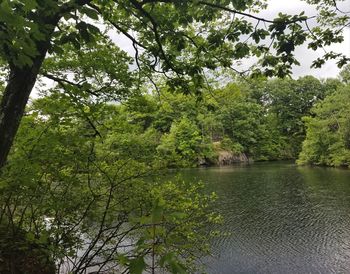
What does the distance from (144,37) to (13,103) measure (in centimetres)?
196

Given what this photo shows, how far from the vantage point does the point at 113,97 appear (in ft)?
16.3

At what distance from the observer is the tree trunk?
228 cm

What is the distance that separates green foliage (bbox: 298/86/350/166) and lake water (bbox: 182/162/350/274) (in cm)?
1392

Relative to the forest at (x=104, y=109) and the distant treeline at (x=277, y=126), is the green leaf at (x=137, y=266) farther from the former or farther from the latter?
the distant treeline at (x=277, y=126)

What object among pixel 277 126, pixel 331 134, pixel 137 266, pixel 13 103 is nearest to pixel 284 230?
pixel 13 103

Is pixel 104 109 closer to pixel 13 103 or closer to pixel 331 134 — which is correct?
pixel 13 103

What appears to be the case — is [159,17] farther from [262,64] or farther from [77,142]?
[77,142]

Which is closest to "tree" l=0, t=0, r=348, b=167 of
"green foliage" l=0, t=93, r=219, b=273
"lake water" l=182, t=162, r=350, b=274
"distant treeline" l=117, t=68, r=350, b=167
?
"green foliage" l=0, t=93, r=219, b=273

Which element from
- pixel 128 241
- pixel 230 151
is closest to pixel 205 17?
pixel 128 241

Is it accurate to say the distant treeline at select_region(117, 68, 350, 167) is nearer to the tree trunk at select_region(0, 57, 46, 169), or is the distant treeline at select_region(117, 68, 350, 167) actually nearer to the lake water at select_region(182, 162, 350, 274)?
the lake water at select_region(182, 162, 350, 274)

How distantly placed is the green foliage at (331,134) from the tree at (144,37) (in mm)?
33691

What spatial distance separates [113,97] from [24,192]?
194 cm

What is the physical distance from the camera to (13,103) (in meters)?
2.32

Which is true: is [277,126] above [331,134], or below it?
above
